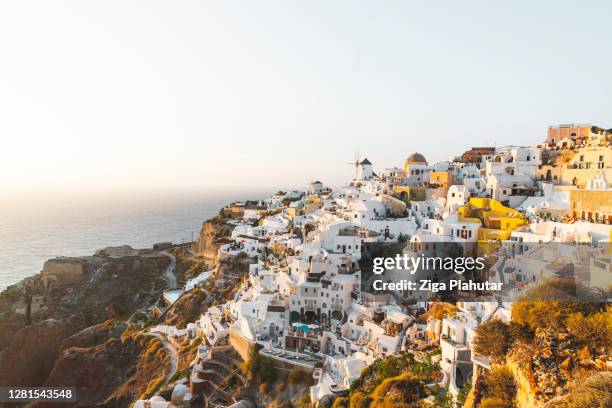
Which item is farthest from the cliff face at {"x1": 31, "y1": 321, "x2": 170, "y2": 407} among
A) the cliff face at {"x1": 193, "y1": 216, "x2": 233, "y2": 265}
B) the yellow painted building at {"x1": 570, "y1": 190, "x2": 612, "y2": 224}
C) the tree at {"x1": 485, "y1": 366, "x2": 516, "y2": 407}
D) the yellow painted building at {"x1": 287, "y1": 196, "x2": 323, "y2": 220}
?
the yellow painted building at {"x1": 570, "y1": 190, "x2": 612, "y2": 224}

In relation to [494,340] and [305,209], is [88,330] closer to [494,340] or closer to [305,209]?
[305,209]

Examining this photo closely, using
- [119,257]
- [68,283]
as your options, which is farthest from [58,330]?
[119,257]

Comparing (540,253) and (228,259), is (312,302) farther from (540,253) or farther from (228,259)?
(228,259)

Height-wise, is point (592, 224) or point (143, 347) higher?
point (592, 224)

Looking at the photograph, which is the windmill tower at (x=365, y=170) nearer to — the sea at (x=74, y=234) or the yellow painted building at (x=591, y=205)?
the yellow painted building at (x=591, y=205)

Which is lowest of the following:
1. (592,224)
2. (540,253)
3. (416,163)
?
(540,253)

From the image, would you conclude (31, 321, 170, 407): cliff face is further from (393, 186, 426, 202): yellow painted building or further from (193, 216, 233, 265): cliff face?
(393, 186, 426, 202): yellow painted building

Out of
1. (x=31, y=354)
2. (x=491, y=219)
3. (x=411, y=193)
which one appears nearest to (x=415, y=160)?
(x=411, y=193)
